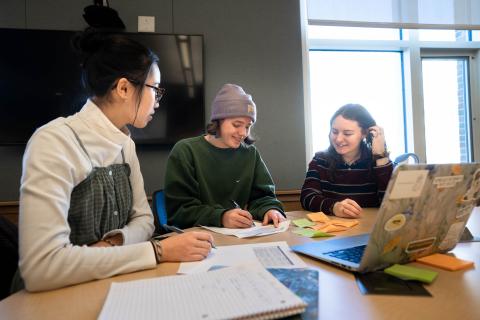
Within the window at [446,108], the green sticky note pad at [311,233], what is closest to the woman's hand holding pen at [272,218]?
the green sticky note pad at [311,233]

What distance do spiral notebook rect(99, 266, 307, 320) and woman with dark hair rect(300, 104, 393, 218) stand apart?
3.34 feet

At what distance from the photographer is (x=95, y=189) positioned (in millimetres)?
846

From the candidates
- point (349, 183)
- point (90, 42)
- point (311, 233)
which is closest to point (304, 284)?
point (311, 233)

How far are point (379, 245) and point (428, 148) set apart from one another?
2635mm

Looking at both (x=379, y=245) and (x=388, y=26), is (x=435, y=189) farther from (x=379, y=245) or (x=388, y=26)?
(x=388, y=26)

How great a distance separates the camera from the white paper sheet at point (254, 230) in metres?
1.00

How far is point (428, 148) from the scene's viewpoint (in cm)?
279

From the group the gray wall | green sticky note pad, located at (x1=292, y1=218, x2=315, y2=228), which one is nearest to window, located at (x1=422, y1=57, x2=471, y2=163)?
the gray wall

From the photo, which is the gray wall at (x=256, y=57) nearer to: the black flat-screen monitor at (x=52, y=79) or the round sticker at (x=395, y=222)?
the black flat-screen monitor at (x=52, y=79)

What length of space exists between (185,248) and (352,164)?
3.83 ft

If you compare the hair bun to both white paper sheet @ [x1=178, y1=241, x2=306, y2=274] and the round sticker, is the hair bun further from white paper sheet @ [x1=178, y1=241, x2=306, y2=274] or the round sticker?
the round sticker

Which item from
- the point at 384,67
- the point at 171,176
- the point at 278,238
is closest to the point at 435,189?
the point at 278,238

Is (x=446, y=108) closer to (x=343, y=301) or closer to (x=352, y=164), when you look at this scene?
(x=352, y=164)

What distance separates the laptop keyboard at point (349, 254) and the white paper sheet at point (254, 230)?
292mm
